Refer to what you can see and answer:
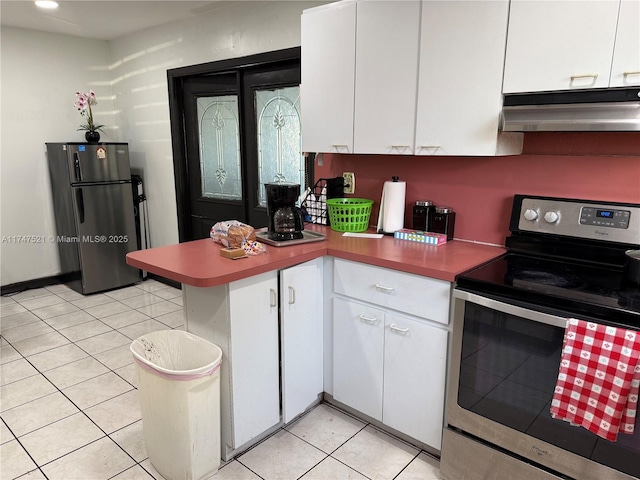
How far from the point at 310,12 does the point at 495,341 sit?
6.26 feet

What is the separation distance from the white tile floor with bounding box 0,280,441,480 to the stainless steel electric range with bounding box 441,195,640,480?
0.38m

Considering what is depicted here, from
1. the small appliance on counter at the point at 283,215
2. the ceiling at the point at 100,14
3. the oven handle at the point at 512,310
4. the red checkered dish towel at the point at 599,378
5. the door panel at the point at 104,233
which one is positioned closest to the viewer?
the red checkered dish towel at the point at 599,378

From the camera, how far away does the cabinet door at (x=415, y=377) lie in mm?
1895

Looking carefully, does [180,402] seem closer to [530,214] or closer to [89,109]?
[530,214]

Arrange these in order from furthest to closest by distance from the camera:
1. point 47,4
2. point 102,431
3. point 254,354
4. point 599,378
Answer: point 47,4
point 102,431
point 254,354
point 599,378

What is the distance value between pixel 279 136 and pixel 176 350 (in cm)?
180

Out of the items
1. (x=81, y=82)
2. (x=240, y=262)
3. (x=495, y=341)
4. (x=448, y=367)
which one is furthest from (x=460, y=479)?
(x=81, y=82)

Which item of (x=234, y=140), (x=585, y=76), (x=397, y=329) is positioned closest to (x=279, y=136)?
(x=234, y=140)

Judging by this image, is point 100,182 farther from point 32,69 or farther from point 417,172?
point 417,172

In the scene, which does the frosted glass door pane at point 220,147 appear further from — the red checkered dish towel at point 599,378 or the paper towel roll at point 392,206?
the red checkered dish towel at point 599,378

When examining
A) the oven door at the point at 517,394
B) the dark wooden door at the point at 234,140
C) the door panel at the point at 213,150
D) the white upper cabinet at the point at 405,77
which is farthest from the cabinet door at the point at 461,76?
the door panel at the point at 213,150

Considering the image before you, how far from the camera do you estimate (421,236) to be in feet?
7.44

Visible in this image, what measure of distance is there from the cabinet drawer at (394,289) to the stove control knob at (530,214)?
0.58 m

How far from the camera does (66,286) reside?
4461 mm
